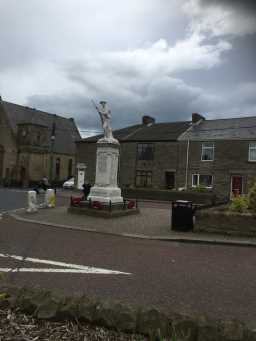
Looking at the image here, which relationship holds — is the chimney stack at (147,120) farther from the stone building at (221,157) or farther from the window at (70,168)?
the window at (70,168)

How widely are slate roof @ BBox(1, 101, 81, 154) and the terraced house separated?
2016cm

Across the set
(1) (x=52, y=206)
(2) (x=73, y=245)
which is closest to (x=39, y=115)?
(1) (x=52, y=206)

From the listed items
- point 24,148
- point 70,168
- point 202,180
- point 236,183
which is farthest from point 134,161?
point 70,168

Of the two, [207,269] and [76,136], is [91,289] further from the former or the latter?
[76,136]

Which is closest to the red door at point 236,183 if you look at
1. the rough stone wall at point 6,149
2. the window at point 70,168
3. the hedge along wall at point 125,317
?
the hedge along wall at point 125,317

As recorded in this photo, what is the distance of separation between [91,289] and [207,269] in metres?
2.76

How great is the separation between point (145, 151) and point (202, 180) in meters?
7.38

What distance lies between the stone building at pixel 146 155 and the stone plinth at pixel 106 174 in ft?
60.5

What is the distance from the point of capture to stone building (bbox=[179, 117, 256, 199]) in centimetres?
3192

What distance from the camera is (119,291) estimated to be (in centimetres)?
532

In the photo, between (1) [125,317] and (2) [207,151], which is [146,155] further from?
(1) [125,317]

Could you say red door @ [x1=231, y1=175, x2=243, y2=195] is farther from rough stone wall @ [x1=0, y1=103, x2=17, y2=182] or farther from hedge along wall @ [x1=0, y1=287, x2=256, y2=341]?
rough stone wall @ [x1=0, y1=103, x2=17, y2=182]

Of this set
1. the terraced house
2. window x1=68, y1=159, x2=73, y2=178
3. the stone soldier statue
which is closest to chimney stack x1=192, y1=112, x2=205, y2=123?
the terraced house

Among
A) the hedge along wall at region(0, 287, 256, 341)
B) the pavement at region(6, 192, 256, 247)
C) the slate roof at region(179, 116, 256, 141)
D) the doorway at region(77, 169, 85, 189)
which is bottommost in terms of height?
the pavement at region(6, 192, 256, 247)
